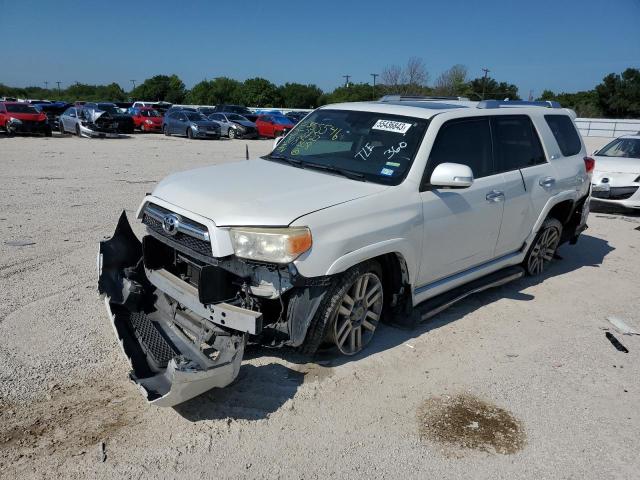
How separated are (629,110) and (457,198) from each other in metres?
69.4

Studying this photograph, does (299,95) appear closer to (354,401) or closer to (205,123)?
(205,123)

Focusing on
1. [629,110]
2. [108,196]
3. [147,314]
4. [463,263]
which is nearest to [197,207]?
[147,314]

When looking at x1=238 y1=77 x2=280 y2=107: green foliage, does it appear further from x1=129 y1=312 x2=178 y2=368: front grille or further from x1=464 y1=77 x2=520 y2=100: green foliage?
x1=129 y1=312 x2=178 y2=368: front grille

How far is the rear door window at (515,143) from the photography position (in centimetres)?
513

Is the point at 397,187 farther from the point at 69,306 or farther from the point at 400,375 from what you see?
the point at 69,306

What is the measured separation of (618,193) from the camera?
10.0 m

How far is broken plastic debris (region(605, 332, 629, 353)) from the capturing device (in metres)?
4.61

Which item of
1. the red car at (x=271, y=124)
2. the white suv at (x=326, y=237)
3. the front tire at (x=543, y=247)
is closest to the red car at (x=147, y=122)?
the red car at (x=271, y=124)

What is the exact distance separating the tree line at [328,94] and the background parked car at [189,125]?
25.1 meters

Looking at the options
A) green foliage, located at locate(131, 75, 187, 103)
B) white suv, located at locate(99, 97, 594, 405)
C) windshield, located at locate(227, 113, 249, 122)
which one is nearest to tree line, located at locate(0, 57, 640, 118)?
green foliage, located at locate(131, 75, 187, 103)

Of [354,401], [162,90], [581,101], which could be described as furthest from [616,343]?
[162,90]

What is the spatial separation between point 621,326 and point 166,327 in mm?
4169

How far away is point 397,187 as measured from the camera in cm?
405

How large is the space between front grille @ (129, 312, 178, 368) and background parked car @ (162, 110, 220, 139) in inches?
954
